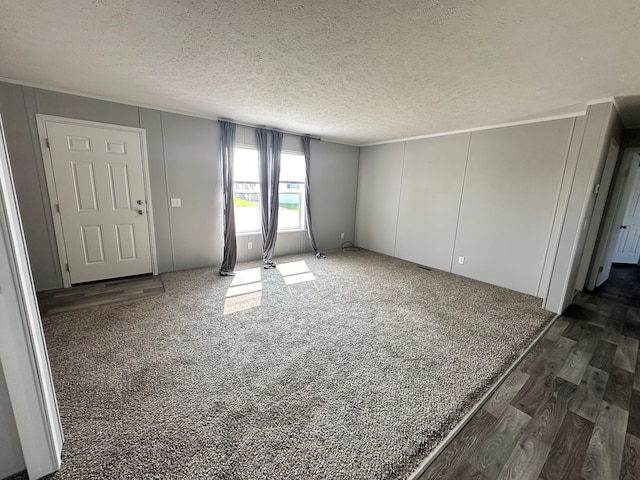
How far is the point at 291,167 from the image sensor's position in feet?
16.6

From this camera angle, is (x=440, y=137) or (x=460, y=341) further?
(x=440, y=137)

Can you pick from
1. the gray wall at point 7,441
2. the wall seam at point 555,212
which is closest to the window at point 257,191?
the gray wall at point 7,441

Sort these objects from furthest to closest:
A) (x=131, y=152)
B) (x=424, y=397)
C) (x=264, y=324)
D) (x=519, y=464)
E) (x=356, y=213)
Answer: (x=356, y=213) < (x=131, y=152) < (x=264, y=324) < (x=424, y=397) < (x=519, y=464)

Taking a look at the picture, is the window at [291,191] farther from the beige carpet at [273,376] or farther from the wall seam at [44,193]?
the wall seam at [44,193]

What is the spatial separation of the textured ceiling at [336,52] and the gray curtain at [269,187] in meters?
1.24

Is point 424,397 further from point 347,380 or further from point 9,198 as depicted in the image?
point 9,198

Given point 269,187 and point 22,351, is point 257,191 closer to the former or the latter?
point 269,187

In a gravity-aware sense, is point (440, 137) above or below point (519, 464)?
above

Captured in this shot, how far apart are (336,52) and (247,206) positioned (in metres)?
3.20

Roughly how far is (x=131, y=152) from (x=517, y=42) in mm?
4301

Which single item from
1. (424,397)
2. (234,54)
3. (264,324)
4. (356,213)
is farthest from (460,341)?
(356,213)

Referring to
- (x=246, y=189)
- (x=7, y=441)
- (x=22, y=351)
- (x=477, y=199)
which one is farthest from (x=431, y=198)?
(x=7, y=441)

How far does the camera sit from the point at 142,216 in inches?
146

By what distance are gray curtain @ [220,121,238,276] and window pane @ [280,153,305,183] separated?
3.49ft
